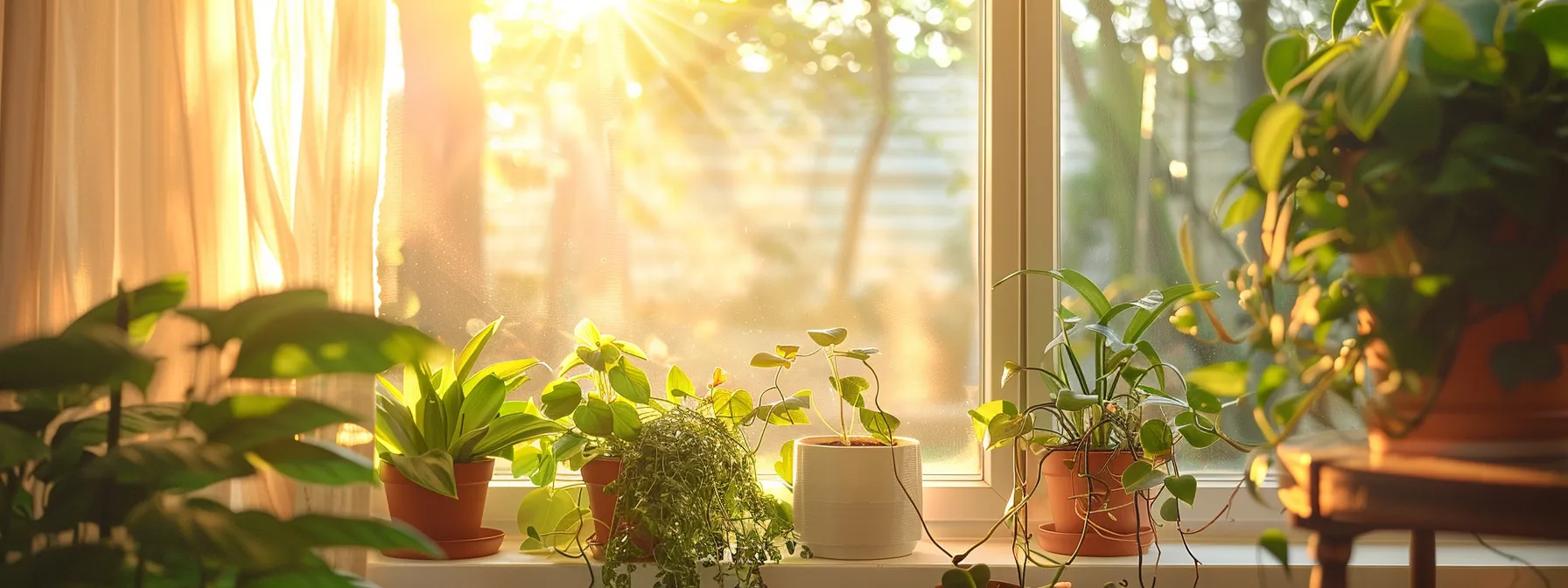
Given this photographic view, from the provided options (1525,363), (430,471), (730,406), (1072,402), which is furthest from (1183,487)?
(430,471)

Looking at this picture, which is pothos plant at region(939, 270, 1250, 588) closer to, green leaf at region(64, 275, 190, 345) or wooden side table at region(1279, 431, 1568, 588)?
wooden side table at region(1279, 431, 1568, 588)

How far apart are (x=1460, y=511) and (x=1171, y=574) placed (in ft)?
3.17

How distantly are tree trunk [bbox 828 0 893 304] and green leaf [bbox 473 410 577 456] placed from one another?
481mm

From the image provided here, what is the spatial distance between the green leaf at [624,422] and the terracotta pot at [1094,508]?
1.82 ft

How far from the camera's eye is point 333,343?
19.7 inches

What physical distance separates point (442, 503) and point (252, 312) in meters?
0.88

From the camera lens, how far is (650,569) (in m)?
1.37

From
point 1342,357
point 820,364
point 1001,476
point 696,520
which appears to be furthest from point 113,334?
point 1001,476

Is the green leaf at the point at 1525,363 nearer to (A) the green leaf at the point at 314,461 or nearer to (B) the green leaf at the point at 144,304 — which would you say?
(A) the green leaf at the point at 314,461

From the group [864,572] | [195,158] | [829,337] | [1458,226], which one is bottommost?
[864,572]

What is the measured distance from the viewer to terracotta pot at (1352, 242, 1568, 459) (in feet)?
1.56

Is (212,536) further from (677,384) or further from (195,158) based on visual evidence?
(677,384)

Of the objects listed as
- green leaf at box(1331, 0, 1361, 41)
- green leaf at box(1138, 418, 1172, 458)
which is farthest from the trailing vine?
green leaf at box(1331, 0, 1361, 41)

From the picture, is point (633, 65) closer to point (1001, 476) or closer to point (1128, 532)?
point (1001, 476)
